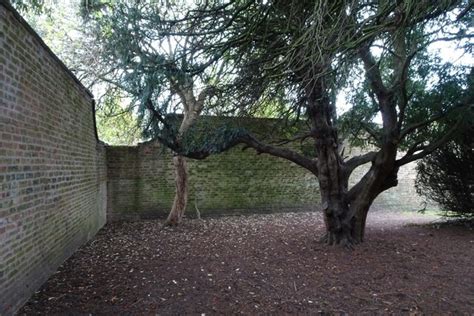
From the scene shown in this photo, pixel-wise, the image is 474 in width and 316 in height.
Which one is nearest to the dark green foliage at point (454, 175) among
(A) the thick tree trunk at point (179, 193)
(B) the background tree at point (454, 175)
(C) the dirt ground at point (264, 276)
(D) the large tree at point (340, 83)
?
(B) the background tree at point (454, 175)

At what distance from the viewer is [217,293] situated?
159 inches

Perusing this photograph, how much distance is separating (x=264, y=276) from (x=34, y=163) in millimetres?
3169

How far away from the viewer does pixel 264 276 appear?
4.68 metres

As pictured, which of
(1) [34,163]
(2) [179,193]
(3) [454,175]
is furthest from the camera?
(2) [179,193]

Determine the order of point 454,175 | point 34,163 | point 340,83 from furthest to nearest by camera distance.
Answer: point 454,175 → point 340,83 → point 34,163

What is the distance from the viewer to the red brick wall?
321 centimetres

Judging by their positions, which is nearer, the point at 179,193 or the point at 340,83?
the point at 340,83

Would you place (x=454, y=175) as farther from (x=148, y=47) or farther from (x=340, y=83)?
(x=148, y=47)

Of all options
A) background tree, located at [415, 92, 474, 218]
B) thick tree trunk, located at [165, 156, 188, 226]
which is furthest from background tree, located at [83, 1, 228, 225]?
background tree, located at [415, 92, 474, 218]

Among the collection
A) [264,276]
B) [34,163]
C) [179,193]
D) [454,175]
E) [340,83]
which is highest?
[340,83]

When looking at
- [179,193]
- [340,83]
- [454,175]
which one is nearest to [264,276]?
[340,83]

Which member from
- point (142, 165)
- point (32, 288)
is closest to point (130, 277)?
point (32, 288)

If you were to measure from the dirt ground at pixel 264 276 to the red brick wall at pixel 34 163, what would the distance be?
389mm

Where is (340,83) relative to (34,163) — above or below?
above
